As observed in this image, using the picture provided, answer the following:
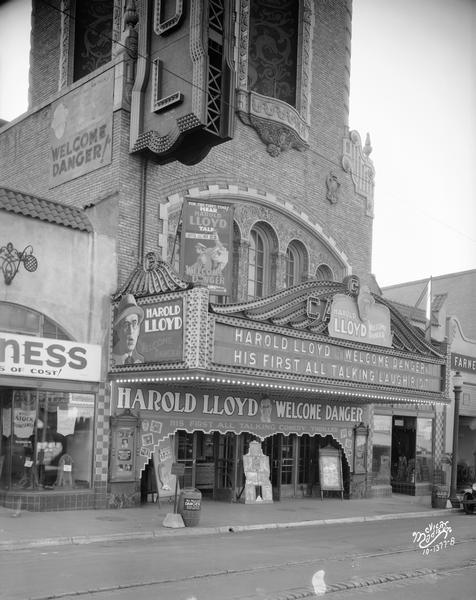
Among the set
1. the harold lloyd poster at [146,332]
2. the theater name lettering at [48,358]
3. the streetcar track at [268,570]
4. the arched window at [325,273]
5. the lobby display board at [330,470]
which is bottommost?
the lobby display board at [330,470]

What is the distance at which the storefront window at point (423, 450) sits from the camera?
30.3 m

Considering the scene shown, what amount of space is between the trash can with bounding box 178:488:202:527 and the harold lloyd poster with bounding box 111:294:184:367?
3124 mm

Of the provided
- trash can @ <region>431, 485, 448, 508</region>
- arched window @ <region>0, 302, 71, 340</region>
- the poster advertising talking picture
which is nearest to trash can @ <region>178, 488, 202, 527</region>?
arched window @ <region>0, 302, 71, 340</region>

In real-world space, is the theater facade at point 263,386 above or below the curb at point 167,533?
above

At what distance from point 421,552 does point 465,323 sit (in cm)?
2830

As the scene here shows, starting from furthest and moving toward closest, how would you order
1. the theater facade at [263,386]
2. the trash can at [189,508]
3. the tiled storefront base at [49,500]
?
the theater facade at [263,386] → the tiled storefront base at [49,500] → the trash can at [189,508]

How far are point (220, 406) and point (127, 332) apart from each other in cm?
432

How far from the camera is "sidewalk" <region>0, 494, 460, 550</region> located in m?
14.9

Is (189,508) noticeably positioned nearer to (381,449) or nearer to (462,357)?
(381,449)

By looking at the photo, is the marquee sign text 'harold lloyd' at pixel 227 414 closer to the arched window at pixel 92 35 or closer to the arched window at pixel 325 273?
the arched window at pixel 325 273

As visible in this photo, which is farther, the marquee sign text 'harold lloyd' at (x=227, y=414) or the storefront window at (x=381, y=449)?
the storefront window at (x=381, y=449)

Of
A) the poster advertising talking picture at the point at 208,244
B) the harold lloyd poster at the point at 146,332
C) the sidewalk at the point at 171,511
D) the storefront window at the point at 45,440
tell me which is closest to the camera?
the sidewalk at the point at 171,511

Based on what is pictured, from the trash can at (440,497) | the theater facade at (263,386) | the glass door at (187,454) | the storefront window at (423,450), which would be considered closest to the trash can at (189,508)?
the theater facade at (263,386)

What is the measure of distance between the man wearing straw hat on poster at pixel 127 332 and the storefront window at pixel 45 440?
128cm
